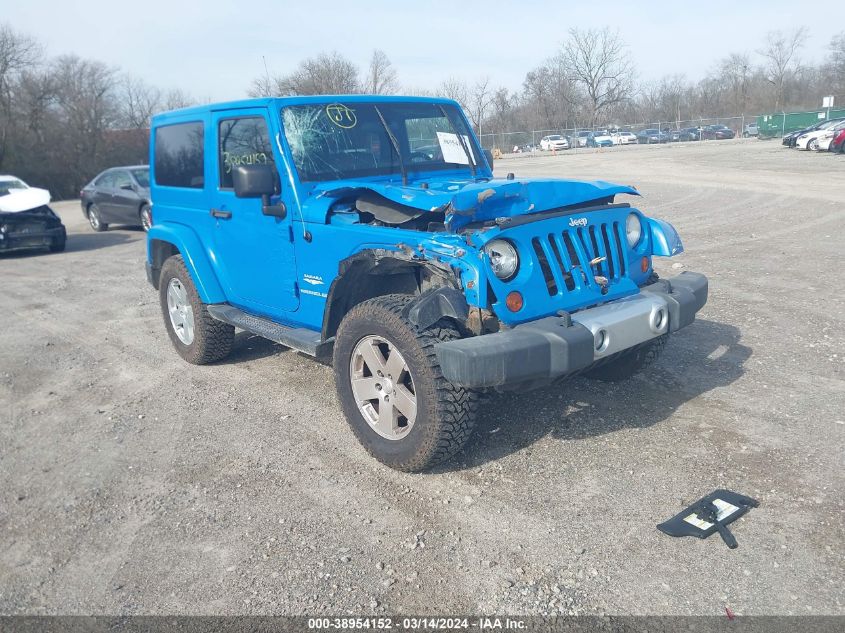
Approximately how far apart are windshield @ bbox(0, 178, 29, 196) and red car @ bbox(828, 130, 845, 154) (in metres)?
27.8

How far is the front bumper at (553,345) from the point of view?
3352mm

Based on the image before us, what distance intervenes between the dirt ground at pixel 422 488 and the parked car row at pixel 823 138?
81.9 ft

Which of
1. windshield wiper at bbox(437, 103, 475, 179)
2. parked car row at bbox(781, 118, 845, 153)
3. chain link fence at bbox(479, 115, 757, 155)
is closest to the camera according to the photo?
windshield wiper at bbox(437, 103, 475, 179)

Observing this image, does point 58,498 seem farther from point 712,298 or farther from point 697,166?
point 697,166

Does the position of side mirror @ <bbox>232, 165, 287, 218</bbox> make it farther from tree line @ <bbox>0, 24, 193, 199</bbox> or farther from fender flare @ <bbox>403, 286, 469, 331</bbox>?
tree line @ <bbox>0, 24, 193, 199</bbox>

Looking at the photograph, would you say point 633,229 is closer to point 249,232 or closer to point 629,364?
point 629,364

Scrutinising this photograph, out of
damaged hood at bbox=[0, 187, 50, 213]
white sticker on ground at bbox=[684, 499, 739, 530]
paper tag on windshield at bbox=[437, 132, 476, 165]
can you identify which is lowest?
white sticker on ground at bbox=[684, 499, 739, 530]

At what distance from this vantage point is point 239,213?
5.21 m

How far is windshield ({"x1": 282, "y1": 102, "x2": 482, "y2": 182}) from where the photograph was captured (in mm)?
4844

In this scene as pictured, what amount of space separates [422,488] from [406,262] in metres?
1.24

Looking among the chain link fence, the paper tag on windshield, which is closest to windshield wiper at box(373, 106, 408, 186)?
the paper tag on windshield

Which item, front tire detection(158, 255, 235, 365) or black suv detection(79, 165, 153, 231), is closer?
front tire detection(158, 255, 235, 365)

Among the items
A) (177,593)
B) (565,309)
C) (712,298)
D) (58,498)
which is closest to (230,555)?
(177,593)

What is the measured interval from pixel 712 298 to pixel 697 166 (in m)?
21.1
